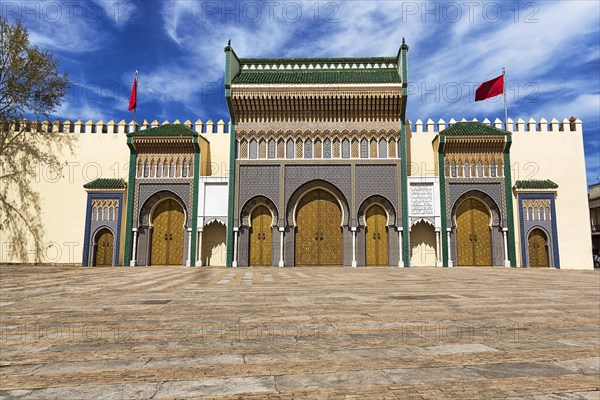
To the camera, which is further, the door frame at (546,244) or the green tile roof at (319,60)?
the green tile roof at (319,60)

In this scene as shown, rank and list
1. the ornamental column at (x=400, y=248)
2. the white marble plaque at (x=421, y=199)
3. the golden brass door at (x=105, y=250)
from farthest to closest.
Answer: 1. the golden brass door at (x=105, y=250)
2. the white marble plaque at (x=421, y=199)
3. the ornamental column at (x=400, y=248)

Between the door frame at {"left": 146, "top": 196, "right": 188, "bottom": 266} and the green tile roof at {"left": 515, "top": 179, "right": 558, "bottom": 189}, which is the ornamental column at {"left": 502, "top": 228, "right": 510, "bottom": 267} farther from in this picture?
the door frame at {"left": 146, "top": 196, "right": 188, "bottom": 266}

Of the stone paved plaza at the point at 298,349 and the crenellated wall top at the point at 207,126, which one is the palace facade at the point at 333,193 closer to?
the crenellated wall top at the point at 207,126

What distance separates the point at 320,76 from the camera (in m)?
18.4

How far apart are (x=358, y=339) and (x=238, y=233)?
48.1 ft

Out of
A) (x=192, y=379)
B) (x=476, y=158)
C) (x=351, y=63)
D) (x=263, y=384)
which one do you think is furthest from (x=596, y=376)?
(x=351, y=63)

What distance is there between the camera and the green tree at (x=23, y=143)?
1798 cm

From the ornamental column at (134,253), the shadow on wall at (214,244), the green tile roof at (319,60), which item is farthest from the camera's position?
the green tile roof at (319,60)

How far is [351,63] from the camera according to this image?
61.9ft

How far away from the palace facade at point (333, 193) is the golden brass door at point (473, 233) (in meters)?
0.05

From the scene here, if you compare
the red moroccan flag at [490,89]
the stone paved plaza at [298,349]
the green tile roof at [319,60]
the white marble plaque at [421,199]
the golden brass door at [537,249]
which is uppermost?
the green tile roof at [319,60]

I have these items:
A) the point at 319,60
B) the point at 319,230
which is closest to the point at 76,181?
the point at 319,230

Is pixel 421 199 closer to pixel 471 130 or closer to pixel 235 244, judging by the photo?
pixel 471 130

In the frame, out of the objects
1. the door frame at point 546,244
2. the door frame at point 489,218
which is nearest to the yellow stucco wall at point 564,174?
the door frame at point 546,244
